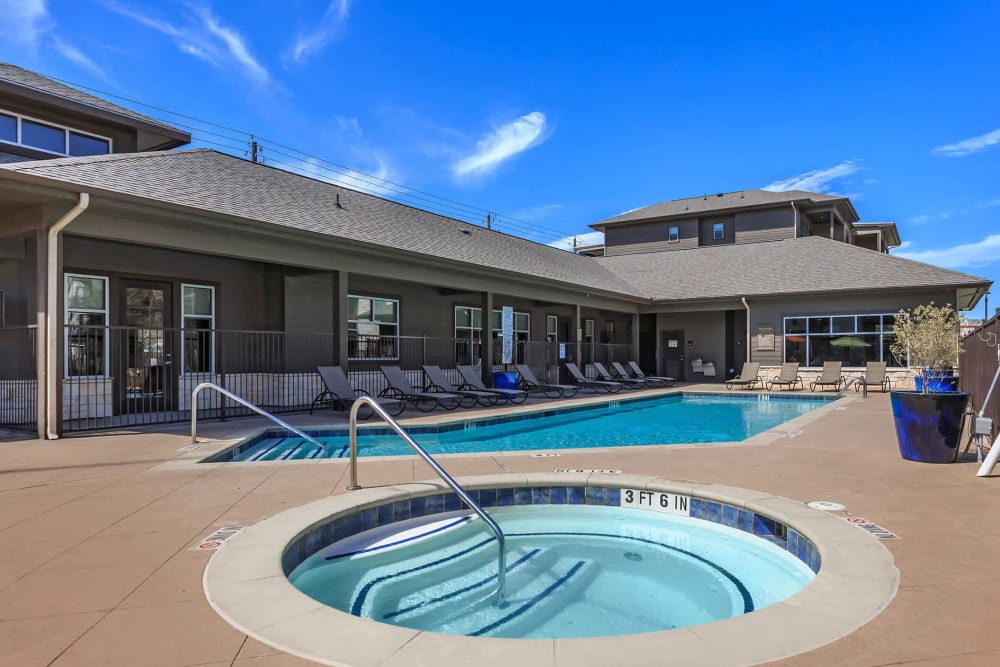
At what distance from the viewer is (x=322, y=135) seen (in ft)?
107

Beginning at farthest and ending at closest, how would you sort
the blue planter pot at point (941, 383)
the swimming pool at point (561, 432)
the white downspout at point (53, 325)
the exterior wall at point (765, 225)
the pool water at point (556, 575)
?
1. the exterior wall at point (765, 225)
2. the blue planter pot at point (941, 383)
3. the swimming pool at point (561, 432)
4. the white downspout at point (53, 325)
5. the pool water at point (556, 575)

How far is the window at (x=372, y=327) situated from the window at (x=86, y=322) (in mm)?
4855

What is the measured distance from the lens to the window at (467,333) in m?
17.7

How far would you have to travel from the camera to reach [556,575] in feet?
13.1

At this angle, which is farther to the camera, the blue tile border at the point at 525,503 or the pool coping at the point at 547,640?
the blue tile border at the point at 525,503

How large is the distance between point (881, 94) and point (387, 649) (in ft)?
68.3

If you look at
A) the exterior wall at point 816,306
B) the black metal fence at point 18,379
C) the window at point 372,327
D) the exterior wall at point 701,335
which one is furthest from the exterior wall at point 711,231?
the black metal fence at point 18,379

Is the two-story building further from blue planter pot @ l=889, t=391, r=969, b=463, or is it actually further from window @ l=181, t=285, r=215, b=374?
blue planter pot @ l=889, t=391, r=969, b=463

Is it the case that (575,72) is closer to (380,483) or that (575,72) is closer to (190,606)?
(380,483)

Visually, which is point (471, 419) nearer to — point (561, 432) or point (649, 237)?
point (561, 432)

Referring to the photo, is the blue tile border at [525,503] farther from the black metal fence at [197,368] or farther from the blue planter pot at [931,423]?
the black metal fence at [197,368]

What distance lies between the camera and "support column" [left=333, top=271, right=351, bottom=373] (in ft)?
38.1

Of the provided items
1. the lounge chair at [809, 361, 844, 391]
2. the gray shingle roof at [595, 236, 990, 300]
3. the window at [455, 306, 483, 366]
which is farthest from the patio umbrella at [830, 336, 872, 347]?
the window at [455, 306, 483, 366]

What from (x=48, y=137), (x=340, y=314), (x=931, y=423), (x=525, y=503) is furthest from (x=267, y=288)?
(x=931, y=423)
